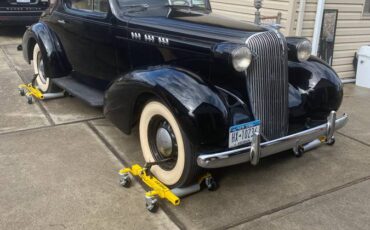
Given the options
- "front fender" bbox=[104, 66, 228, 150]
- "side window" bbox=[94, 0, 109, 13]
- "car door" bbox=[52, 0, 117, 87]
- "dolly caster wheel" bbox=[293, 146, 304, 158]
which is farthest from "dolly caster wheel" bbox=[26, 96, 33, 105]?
"dolly caster wheel" bbox=[293, 146, 304, 158]

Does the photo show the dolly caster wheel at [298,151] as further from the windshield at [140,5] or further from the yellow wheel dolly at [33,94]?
the yellow wheel dolly at [33,94]

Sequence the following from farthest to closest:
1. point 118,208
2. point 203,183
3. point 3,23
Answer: point 3,23
point 203,183
point 118,208

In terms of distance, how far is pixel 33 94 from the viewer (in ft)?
17.2

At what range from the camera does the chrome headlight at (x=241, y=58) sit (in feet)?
9.42

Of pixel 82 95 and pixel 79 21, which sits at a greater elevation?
pixel 79 21

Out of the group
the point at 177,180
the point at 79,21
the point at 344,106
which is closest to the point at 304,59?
the point at 177,180

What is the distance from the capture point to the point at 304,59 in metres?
3.67

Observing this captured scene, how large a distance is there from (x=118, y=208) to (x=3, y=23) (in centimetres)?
786

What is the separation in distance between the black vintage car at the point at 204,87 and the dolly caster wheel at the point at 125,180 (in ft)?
0.75

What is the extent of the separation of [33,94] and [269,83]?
3394mm

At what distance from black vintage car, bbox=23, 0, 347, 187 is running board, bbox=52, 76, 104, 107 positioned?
0.03 m

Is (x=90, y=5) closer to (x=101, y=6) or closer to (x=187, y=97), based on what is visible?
(x=101, y=6)

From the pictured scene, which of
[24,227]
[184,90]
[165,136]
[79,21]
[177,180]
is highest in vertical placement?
[79,21]

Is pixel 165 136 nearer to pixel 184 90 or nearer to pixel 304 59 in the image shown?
pixel 184 90
